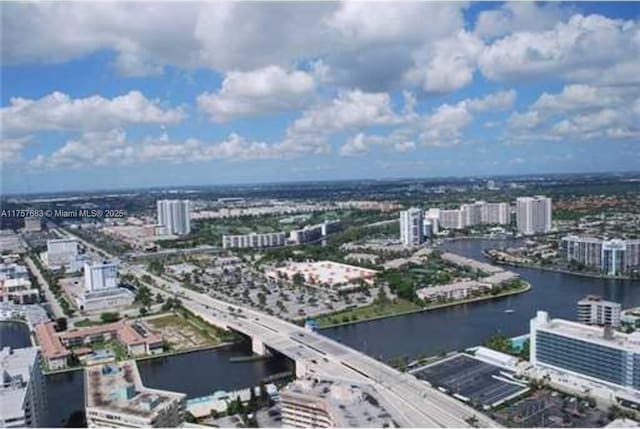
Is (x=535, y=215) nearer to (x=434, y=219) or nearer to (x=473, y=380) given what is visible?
(x=434, y=219)

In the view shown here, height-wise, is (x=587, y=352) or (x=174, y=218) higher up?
(x=174, y=218)

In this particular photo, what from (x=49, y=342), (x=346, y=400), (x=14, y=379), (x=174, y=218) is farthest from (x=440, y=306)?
(x=174, y=218)

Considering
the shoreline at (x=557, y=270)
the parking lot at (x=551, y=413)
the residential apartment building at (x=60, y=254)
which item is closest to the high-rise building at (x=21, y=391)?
the parking lot at (x=551, y=413)

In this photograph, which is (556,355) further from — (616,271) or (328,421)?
(616,271)

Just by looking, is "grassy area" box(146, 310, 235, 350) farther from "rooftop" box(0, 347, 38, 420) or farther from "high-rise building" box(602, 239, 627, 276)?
"high-rise building" box(602, 239, 627, 276)

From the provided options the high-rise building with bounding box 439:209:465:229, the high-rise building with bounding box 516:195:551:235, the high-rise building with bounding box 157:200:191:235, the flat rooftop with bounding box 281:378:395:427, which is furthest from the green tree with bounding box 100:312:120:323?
the high-rise building with bounding box 439:209:465:229

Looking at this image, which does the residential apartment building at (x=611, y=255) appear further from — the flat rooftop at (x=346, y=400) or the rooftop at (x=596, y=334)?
the flat rooftop at (x=346, y=400)
